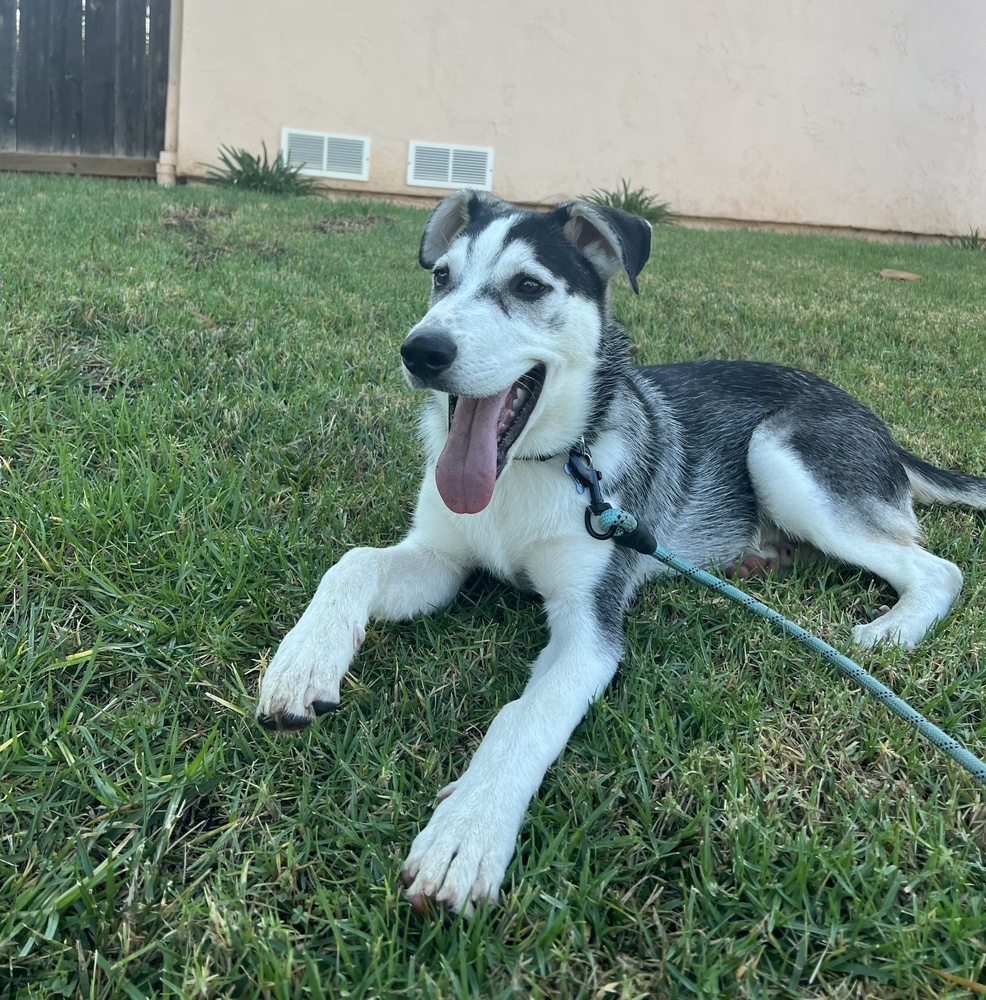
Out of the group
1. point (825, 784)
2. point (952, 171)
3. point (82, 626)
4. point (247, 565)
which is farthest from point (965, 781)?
point (952, 171)

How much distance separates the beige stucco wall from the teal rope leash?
10461 mm

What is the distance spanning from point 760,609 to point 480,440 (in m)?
0.97

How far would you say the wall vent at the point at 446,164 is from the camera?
11688 mm

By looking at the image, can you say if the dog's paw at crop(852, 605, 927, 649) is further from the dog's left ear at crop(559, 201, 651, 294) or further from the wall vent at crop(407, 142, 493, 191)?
the wall vent at crop(407, 142, 493, 191)

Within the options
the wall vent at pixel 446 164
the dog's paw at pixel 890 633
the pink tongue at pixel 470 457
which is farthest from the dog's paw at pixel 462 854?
the wall vent at pixel 446 164

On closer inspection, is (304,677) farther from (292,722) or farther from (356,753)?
(356,753)

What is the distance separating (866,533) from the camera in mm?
2896

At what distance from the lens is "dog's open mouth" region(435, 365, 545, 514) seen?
2.38 m

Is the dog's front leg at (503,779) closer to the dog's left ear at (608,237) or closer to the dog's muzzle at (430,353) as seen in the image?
the dog's muzzle at (430,353)

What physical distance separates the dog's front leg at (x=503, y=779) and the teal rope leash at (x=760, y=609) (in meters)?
0.37

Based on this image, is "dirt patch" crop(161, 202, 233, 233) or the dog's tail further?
"dirt patch" crop(161, 202, 233, 233)

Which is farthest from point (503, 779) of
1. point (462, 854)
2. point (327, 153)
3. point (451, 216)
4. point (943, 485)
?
point (327, 153)

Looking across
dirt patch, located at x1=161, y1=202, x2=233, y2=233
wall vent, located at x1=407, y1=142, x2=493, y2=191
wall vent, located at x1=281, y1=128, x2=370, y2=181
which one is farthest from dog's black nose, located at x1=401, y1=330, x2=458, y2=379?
wall vent, located at x1=407, y1=142, x2=493, y2=191

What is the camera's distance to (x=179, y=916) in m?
1.43
